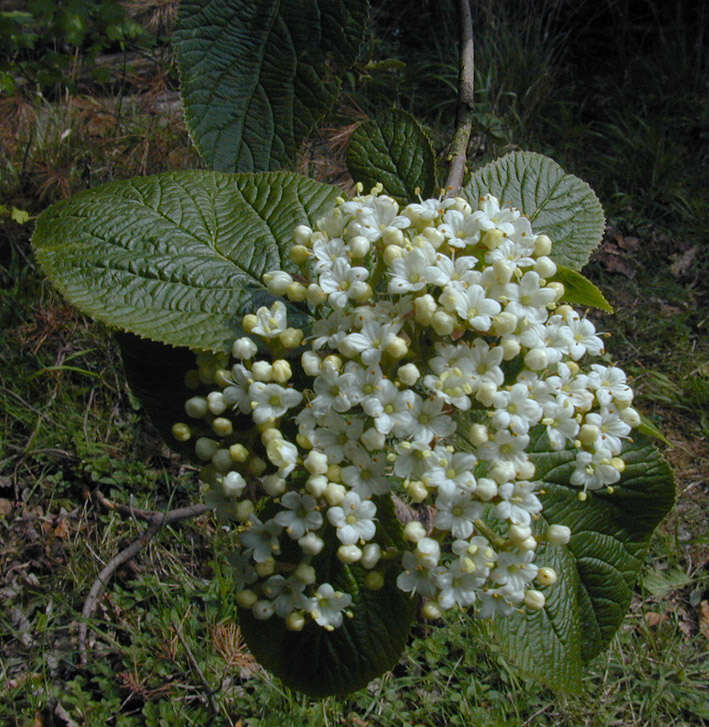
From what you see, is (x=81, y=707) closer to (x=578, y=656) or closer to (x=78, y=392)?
(x=78, y=392)

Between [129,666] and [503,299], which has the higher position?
[503,299]

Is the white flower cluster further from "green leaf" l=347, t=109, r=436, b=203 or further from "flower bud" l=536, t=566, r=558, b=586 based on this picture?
"green leaf" l=347, t=109, r=436, b=203

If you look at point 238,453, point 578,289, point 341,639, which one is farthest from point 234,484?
point 578,289

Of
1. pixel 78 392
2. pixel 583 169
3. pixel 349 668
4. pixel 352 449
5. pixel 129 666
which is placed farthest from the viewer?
pixel 583 169

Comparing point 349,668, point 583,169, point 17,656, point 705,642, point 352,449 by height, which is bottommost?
point 17,656

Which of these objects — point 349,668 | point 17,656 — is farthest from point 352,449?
point 17,656

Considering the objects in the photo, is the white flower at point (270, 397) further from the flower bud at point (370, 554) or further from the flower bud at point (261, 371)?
the flower bud at point (370, 554)

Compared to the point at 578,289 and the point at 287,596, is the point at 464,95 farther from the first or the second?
the point at 287,596
